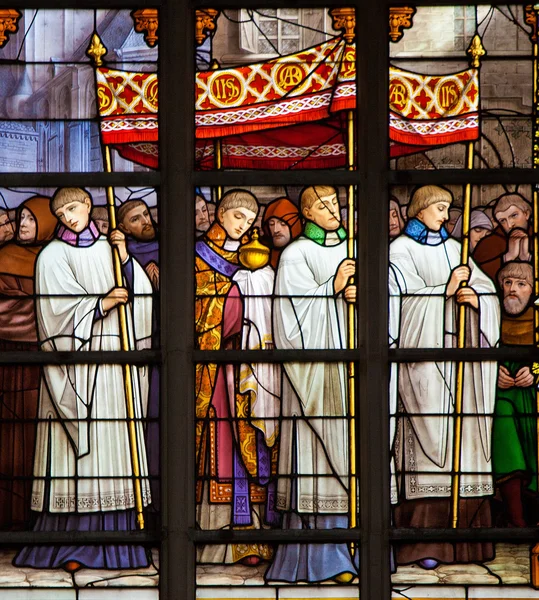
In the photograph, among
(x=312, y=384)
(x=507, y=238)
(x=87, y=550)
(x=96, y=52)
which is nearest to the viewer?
(x=87, y=550)

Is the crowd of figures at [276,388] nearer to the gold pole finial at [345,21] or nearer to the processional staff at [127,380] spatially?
the processional staff at [127,380]

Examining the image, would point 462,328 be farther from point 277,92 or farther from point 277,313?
point 277,92

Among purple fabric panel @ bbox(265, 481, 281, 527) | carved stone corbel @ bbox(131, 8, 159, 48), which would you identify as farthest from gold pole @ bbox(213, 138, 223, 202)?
purple fabric panel @ bbox(265, 481, 281, 527)

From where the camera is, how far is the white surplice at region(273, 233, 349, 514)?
627cm

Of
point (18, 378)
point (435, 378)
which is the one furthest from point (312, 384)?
point (18, 378)

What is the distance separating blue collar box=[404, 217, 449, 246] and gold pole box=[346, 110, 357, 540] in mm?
339

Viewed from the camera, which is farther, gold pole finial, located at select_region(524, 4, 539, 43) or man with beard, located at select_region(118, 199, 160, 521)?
gold pole finial, located at select_region(524, 4, 539, 43)

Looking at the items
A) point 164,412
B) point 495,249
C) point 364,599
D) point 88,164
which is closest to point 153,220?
point 88,164

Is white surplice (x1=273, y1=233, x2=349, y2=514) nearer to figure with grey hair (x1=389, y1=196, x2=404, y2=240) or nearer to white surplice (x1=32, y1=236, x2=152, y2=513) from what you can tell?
figure with grey hair (x1=389, y1=196, x2=404, y2=240)

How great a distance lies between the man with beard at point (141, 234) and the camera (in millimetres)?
6387

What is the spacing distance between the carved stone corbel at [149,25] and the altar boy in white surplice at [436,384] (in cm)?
186

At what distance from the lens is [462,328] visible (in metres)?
6.36

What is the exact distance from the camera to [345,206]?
6.43m

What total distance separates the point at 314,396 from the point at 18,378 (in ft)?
5.70
